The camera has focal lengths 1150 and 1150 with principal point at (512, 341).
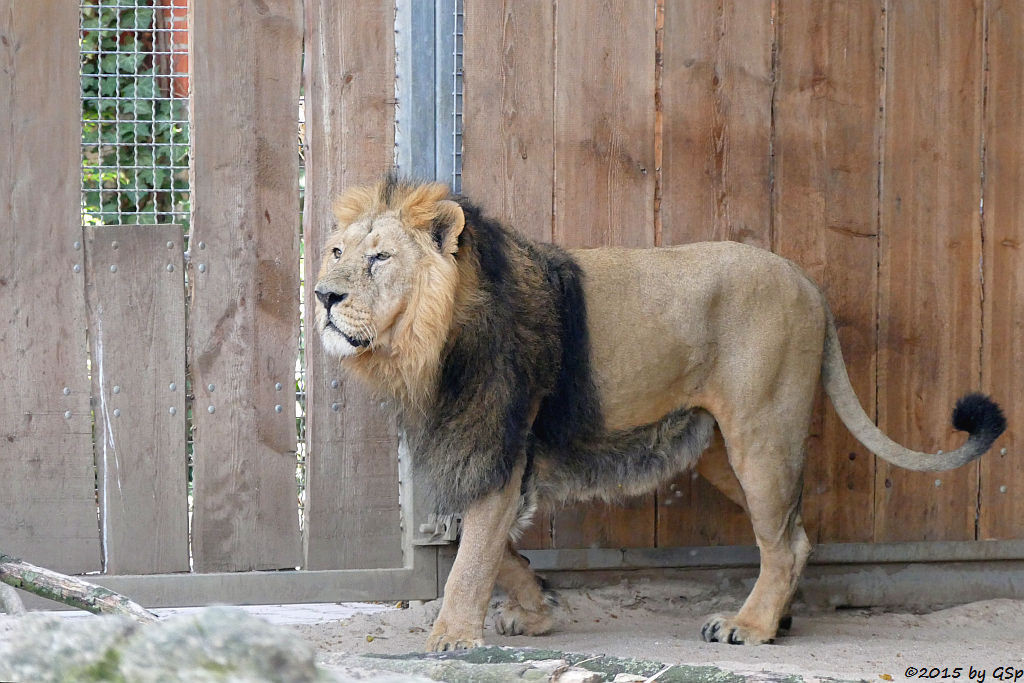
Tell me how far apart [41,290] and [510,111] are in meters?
1.86

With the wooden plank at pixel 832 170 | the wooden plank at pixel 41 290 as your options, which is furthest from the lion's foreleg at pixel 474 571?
the wooden plank at pixel 832 170

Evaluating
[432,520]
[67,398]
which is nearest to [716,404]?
[432,520]

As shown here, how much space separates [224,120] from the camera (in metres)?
4.26

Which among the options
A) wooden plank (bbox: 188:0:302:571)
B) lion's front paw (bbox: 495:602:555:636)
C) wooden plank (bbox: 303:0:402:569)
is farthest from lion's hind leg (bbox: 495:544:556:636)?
wooden plank (bbox: 188:0:302:571)

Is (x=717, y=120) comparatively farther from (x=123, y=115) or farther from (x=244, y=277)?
(x=123, y=115)

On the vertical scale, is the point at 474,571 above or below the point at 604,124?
below

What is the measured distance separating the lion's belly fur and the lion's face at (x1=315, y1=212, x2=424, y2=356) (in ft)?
2.46

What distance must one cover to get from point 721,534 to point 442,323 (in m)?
1.84

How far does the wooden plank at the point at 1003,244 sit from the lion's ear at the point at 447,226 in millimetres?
2463

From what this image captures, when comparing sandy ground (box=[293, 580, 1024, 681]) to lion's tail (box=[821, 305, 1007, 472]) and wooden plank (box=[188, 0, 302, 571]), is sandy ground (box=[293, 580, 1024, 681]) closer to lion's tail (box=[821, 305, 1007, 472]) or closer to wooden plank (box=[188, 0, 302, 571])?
wooden plank (box=[188, 0, 302, 571])

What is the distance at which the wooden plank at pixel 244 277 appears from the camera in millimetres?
4250

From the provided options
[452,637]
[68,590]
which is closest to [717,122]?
[452,637]

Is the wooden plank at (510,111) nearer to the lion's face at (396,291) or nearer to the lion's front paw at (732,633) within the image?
the lion's face at (396,291)

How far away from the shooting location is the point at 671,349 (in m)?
4.10
